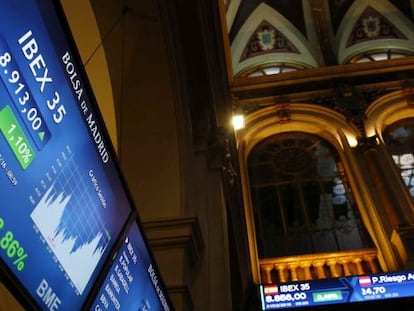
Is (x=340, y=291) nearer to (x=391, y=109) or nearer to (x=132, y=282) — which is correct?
(x=132, y=282)

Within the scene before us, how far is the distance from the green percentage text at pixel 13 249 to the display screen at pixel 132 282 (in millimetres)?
561

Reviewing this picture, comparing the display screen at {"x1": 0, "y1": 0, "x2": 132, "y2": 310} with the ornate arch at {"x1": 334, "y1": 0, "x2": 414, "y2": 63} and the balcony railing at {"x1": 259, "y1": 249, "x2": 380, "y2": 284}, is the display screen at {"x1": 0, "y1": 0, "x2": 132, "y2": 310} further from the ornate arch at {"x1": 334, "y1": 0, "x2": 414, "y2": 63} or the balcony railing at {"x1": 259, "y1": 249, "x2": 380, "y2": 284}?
the ornate arch at {"x1": 334, "y1": 0, "x2": 414, "y2": 63}

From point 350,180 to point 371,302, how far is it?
171 inches

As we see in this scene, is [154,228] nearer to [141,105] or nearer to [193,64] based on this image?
[141,105]

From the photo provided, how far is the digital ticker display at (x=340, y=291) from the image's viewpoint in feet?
22.6

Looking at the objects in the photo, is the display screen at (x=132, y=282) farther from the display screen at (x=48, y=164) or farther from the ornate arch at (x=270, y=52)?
the ornate arch at (x=270, y=52)

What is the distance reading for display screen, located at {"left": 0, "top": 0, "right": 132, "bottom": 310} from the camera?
1.60m

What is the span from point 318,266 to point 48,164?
8.21 meters

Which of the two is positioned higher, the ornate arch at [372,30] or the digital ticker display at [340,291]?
the ornate arch at [372,30]

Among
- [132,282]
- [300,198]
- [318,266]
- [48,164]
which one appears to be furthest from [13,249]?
[300,198]

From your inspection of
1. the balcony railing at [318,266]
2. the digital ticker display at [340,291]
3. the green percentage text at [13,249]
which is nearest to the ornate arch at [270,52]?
the balcony railing at [318,266]

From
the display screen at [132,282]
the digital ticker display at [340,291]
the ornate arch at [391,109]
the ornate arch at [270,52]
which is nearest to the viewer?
the display screen at [132,282]

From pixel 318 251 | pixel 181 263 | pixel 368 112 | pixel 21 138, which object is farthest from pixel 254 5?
pixel 21 138

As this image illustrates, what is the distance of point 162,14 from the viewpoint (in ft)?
16.6
